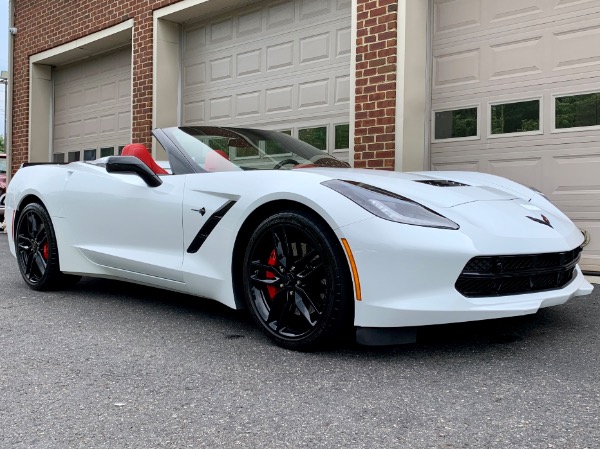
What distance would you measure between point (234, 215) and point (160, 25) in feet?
22.3

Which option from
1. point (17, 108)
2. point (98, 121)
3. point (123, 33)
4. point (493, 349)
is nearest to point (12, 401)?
point (493, 349)

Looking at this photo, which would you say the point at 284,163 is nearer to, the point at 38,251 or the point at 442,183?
the point at 442,183

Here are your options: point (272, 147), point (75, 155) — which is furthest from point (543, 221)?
point (75, 155)

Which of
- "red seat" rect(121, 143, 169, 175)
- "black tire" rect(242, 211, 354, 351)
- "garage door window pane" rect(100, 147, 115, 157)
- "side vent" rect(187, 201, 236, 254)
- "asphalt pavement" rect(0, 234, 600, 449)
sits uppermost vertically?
"garage door window pane" rect(100, 147, 115, 157)

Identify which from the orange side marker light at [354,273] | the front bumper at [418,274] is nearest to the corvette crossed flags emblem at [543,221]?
the front bumper at [418,274]

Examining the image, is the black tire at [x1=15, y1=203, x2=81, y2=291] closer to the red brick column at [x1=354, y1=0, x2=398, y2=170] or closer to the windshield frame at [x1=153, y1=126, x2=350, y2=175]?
the windshield frame at [x1=153, y1=126, x2=350, y2=175]

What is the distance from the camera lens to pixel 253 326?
3576 mm

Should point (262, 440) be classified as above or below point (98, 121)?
below

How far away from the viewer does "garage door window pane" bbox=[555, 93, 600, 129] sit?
541 centimetres

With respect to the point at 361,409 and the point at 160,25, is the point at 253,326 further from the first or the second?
the point at 160,25

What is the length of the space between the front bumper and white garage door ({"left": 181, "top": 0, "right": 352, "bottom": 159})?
463cm

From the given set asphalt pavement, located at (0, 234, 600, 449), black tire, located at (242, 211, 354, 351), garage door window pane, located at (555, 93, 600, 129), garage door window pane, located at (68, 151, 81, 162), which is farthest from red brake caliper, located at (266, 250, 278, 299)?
garage door window pane, located at (68, 151, 81, 162)

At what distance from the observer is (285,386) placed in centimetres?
253

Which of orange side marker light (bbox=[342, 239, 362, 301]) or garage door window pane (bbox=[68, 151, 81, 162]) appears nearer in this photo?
orange side marker light (bbox=[342, 239, 362, 301])
